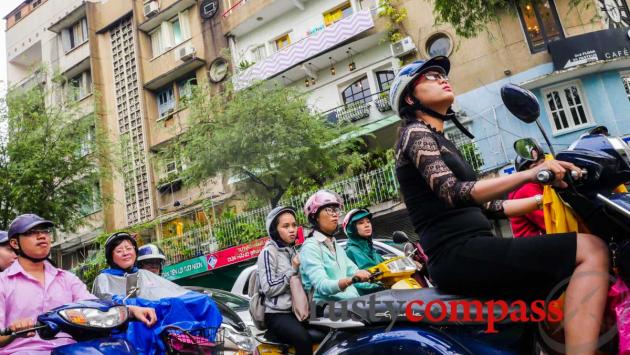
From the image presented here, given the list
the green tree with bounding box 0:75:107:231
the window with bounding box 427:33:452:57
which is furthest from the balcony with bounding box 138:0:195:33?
the window with bounding box 427:33:452:57

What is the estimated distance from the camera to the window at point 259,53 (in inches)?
845

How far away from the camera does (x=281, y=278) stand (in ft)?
13.4

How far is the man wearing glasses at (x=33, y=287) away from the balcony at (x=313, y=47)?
554 inches

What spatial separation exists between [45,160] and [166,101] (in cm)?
1071

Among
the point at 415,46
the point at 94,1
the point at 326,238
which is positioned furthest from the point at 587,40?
the point at 94,1

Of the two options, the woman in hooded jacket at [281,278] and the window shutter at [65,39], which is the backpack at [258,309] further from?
the window shutter at [65,39]

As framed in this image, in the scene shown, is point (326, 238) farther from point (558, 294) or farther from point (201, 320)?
point (558, 294)

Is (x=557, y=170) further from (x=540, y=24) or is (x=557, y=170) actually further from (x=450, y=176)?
(x=540, y=24)

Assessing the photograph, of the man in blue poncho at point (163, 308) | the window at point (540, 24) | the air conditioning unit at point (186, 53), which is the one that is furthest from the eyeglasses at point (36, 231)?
the air conditioning unit at point (186, 53)

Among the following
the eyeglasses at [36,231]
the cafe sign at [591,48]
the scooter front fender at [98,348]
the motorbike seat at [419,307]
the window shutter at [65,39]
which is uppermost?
the window shutter at [65,39]

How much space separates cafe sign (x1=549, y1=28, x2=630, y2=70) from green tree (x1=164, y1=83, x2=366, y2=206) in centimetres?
712

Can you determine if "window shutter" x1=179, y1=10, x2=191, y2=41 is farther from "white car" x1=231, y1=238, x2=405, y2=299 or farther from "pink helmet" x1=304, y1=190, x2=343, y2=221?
"pink helmet" x1=304, y1=190, x2=343, y2=221

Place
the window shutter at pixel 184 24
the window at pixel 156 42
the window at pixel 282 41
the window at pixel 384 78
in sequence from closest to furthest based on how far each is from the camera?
1. the window at pixel 384 78
2. the window at pixel 282 41
3. the window shutter at pixel 184 24
4. the window at pixel 156 42

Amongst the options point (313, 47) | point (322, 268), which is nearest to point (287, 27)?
point (313, 47)
